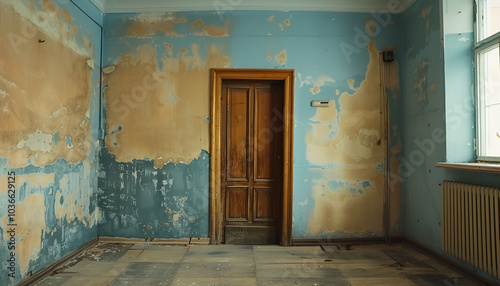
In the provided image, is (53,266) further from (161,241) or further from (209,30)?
(209,30)

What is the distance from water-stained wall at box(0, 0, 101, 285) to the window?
429 centimetres

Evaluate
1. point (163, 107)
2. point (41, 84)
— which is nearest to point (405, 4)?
point (163, 107)

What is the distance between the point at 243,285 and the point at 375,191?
7.25 feet

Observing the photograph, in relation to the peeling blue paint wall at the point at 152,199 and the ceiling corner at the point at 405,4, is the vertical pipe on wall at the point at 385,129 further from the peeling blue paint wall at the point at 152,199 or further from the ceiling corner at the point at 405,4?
the peeling blue paint wall at the point at 152,199

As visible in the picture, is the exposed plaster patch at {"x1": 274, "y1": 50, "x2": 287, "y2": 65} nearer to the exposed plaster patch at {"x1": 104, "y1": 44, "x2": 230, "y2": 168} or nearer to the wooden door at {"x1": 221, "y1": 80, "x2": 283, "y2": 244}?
the wooden door at {"x1": 221, "y1": 80, "x2": 283, "y2": 244}

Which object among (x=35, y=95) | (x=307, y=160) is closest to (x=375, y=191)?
(x=307, y=160)

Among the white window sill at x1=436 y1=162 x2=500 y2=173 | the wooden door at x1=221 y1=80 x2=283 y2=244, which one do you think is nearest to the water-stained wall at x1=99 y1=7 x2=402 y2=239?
the wooden door at x1=221 y1=80 x2=283 y2=244

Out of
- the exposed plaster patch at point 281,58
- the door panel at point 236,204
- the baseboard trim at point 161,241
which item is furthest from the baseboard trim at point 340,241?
the exposed plaster patch at point 281,58

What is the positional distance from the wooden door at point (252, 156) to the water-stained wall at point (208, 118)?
0.27 metres

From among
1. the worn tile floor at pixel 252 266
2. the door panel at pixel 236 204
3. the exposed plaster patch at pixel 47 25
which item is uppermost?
the exposed plaster patch at pixel 47 25

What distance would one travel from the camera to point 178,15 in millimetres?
3850

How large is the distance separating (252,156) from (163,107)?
53.4 inches

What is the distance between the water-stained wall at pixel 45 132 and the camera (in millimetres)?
2371

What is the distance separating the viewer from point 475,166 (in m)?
2.49
